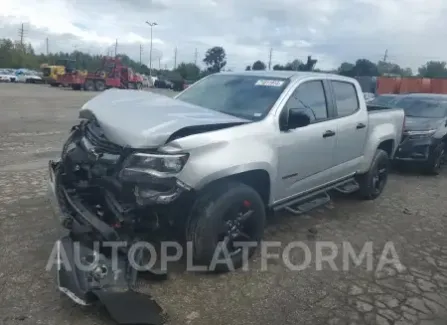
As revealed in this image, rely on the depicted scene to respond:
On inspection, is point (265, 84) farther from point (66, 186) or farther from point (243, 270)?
point (66, 186)

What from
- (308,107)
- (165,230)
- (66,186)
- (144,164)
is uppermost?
Answer: (308,107)

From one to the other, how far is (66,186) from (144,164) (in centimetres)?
106

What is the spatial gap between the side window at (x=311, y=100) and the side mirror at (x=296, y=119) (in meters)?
0.21

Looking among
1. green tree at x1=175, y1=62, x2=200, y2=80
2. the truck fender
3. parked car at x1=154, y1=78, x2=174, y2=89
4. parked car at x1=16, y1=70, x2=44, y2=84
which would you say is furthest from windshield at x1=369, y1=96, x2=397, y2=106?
green tree at x1=175, y1=62, x2=200, y2=80

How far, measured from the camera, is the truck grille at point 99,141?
3499mm

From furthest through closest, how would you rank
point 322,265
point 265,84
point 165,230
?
point 265,84 < point 322,265 < point 165,230

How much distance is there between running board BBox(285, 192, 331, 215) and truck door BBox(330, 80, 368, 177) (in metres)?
Answer: 0.42

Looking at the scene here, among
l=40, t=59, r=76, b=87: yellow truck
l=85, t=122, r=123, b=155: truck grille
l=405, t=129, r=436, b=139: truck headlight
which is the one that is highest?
l=40, t=59, r=76, b=87: yellow truck

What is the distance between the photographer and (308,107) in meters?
4.58

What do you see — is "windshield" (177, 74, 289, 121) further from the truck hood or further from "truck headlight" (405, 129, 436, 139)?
"truck headlight" (405, 129, 436, 139)

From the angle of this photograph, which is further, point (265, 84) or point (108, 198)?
point (265, 84)

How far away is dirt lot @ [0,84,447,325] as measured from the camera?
3.10 m

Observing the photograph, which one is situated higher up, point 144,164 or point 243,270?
point 144,164

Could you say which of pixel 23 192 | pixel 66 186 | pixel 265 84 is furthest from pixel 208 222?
pixel 23 192
